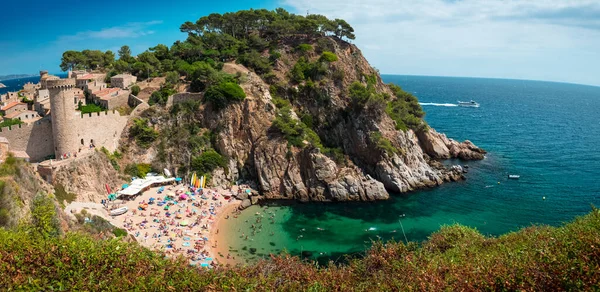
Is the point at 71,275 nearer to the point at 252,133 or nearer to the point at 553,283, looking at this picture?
the point at 553,283

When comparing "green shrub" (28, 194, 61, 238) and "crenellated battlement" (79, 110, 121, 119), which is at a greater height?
"crenellated battlement" (79, 110, 121, 119)

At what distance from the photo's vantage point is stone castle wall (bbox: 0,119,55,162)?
29.1 metres

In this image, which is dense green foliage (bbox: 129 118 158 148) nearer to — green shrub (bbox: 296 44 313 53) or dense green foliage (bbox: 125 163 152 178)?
dense green foliage (bbox: 125 163 152 178)

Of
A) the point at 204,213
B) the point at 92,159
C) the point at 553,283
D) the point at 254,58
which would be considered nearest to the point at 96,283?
the point at 553,283

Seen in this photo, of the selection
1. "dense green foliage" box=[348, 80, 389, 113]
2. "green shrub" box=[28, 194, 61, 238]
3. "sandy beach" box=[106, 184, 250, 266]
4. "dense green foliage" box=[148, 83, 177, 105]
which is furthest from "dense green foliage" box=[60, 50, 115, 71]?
"green shrub" box=[28, 194, 61, 238]

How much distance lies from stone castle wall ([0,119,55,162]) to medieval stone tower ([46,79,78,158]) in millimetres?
1064

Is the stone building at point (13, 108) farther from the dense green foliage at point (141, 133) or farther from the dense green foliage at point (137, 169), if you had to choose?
the dense green foliage at point (137, 169)

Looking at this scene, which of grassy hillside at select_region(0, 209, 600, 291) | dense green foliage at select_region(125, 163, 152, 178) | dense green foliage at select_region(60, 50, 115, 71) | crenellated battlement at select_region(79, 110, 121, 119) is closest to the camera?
grassy hillside at select_region(0, 209, 600, 291)

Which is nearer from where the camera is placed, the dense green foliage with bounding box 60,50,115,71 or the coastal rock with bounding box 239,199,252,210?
the coastal rock with bounding box 239,199,252,210

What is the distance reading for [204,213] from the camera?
3362 centimetres

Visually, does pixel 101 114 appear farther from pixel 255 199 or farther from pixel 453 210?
pixel 453 210

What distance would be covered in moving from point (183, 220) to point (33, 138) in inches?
582

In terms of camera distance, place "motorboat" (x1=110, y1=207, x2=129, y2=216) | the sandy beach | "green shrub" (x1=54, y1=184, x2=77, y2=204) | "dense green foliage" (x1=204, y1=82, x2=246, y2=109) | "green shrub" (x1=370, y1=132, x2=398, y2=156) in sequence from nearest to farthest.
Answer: the sandy beach
"green shrub" (x1=54, y1=184, x2=77, y2=204)
"motorboat" (x1=110, y1=207, x2=129, y2=216)
"dense green foliage" (x1=204, y1=82, x2=246, y2=109)
"green shrub" (x1=370, y1=132, x2=398, y2=156)

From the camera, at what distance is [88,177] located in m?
31.4
